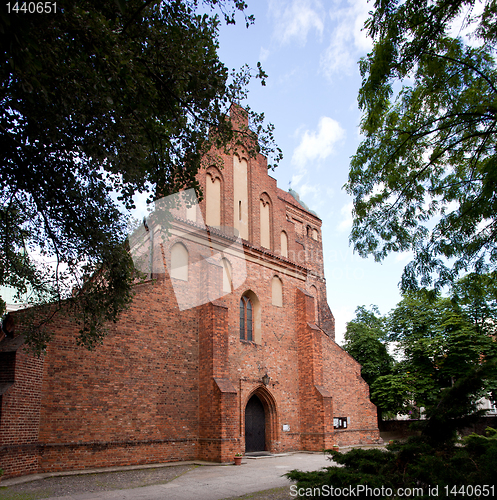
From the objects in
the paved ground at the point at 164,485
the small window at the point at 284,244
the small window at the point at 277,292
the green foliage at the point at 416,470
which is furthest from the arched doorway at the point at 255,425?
the green foliage at the point at 416,470

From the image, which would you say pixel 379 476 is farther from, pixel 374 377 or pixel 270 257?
pixel 374 377

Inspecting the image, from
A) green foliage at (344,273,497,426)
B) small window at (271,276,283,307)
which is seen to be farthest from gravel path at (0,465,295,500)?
green foliage at (344,273,497,426)

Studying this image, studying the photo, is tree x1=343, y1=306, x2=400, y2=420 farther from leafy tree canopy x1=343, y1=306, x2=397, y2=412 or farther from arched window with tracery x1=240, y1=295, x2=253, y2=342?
arched window with tracery x1=240, y1=295, x2=253, y2=342

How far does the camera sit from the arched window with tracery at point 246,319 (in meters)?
17.2

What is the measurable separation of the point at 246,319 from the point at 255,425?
4.40 m

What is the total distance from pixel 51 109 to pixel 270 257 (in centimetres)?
1402

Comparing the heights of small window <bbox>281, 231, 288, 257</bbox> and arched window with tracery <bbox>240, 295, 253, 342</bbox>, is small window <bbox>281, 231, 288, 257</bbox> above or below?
above

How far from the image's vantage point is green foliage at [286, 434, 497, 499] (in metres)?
3.59

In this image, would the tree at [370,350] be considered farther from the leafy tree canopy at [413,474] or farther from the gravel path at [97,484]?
the leafy tree canopy at [413,474]

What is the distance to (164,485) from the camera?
9.62 metres

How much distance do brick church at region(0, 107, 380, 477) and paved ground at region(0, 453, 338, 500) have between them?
879 mm

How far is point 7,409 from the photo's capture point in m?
9.80

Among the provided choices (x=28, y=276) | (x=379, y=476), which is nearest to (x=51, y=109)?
→ (x=28, y=276)

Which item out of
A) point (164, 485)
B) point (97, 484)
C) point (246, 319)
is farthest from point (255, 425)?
point (97, 484)
